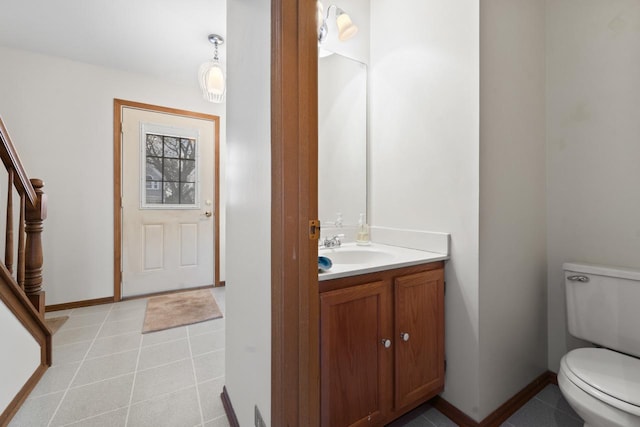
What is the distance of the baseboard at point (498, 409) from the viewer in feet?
4.16

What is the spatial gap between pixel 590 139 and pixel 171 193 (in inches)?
143

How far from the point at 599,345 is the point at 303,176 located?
1708 millimetres

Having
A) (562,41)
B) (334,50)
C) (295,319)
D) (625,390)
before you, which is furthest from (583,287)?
(334,50)

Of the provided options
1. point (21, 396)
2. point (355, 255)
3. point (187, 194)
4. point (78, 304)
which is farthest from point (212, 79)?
point (78, 304)

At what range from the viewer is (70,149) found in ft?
8.77

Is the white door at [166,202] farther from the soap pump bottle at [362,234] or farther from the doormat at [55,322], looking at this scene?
the soap pump bottle at [362,234]

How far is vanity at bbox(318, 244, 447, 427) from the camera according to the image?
3.22ft

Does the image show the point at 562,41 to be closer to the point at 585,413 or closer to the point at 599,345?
the point at 599,345

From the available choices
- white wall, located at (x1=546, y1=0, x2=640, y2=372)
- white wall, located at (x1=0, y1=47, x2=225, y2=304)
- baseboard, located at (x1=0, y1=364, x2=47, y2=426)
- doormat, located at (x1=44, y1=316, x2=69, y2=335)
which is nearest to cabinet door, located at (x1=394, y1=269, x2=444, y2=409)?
white wall, located at (x1=546, y1=0, x2=640, y2=372)

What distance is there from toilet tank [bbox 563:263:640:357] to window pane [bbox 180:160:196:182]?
346 centimetres

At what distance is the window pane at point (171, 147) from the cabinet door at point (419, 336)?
120 inches

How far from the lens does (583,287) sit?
53.7 inches

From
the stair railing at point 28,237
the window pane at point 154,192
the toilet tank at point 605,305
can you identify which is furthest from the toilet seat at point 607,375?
the window pane at point 154,192

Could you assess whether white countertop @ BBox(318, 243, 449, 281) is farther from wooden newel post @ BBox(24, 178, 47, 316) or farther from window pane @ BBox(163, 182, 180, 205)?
window pane @ BBox(163, 182, 180, 205)
